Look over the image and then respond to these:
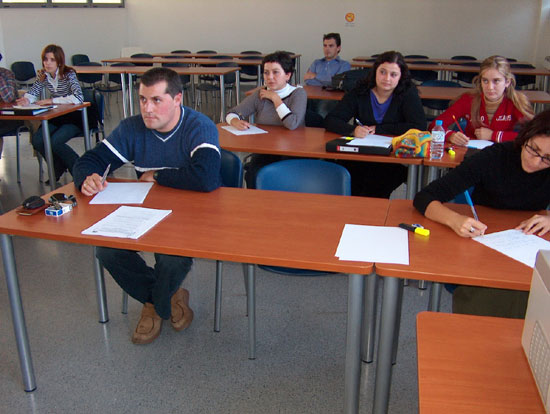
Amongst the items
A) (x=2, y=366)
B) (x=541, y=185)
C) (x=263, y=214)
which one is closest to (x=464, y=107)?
(x=541, y=185)

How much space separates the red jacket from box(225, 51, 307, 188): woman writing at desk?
96 centimetres

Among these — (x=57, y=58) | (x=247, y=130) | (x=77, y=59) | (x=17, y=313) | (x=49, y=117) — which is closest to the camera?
(x=17, y=313)

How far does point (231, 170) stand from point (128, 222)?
0.74 m

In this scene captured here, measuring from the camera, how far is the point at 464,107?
3.44 metres

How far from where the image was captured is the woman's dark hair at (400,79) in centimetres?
340

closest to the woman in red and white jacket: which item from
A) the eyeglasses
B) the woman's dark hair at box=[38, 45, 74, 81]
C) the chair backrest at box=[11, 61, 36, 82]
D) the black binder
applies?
the black binder

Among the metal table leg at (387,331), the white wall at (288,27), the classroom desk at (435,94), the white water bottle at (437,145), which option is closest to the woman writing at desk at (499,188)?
the metal table leg at (387,331)

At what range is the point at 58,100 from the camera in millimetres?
4539

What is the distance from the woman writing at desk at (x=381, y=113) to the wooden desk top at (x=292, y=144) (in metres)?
0.18

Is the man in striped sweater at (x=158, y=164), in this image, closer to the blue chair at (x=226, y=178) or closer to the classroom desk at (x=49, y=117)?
the blue chair at (x=226, y=178)

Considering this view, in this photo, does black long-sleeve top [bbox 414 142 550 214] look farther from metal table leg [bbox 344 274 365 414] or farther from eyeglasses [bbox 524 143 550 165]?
metal table leg [bbox 344 274 365 414]

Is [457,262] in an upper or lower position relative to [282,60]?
lower

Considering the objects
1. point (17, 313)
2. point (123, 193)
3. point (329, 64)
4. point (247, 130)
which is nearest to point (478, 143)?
point (247, 130)

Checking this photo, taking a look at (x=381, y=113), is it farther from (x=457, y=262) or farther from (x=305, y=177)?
(x=457, y=262)
